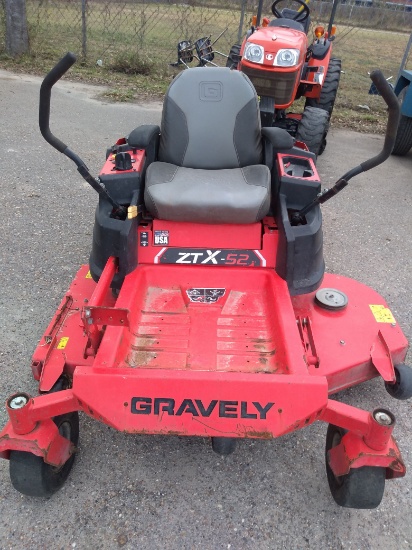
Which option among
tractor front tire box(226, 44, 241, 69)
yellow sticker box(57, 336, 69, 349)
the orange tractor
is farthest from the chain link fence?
yellow sticker box(57, 336, 69, 349)

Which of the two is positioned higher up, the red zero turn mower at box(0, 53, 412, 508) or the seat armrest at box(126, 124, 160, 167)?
the seat armrest at box(126, 124, 160, 167)

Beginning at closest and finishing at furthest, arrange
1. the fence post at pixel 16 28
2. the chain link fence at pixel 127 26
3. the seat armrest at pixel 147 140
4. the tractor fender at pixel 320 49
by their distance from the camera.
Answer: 1. the seat armrest at pixel 147 140
2. the tractor fender at pixel 320 49
3. the fence post at pixel 16 28
4. the chain link fence at pixel 127 26

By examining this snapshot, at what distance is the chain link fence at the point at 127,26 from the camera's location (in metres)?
8.42

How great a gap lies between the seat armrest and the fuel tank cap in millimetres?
1205

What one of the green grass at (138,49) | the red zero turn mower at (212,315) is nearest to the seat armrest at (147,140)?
the red zero turn mower at (212,315)

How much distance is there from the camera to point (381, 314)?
2.54 metres

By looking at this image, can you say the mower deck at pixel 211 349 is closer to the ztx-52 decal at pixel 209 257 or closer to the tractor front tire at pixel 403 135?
the ztx-52 decal at pixel 209 257

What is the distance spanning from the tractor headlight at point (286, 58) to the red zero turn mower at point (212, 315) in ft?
6.74

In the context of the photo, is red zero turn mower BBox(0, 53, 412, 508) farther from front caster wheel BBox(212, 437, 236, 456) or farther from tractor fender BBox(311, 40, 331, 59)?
tractor fender BBox(311, 40, 331, 59)

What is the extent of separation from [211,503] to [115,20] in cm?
984

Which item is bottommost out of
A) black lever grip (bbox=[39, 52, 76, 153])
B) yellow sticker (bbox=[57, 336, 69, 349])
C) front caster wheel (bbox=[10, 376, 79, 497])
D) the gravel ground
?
the gravel ground

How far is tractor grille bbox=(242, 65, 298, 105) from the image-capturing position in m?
4.67

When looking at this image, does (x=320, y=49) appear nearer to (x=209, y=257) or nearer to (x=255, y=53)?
(x=255, y=53)

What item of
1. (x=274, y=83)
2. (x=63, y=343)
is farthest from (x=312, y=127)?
(x=63, y=343)
